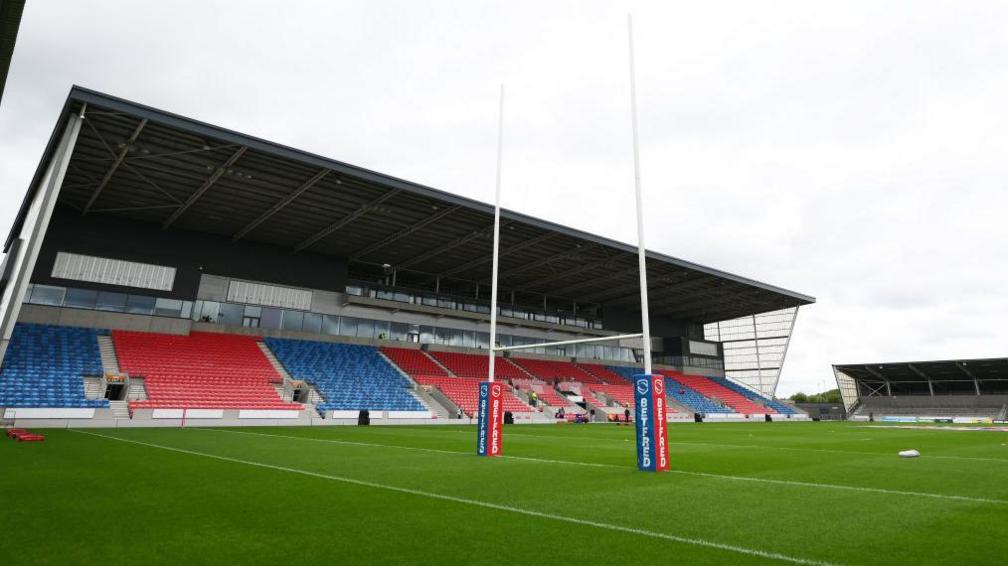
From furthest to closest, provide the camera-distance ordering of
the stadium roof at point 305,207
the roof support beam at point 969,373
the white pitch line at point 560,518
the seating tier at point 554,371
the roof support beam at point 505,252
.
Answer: the roof support beam at point 969,373, the seating tier at point 554,371, the roof support beam at point 505,252, the stadium roof at point 305,207, the white pitch line at point 560,518

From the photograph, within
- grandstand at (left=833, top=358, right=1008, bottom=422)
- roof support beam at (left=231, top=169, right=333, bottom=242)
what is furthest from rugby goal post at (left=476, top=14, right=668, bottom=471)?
grandstand at (left=833, top=358, right=1008, bottom=422)

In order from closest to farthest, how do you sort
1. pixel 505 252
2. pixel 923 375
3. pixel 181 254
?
pixel 181 254 → pixel 505 252 → pixel 923 375

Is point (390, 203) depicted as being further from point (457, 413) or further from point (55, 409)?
point (55, 409)

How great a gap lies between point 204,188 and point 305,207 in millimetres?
4708

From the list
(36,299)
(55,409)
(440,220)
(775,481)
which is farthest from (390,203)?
(775,481)

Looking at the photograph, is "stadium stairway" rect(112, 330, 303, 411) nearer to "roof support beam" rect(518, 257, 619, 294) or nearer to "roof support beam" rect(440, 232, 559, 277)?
"roof support beam" rect(440, 232, 559, 277)

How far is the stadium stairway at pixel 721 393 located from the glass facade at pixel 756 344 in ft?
15.7

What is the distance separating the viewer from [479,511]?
5969 millimetres

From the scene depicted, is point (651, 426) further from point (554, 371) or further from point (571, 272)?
point (554, 371)

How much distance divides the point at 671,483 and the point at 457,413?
24.5 meters

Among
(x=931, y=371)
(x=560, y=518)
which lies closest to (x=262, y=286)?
(x=560, y=518)

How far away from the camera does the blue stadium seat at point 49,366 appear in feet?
65.7

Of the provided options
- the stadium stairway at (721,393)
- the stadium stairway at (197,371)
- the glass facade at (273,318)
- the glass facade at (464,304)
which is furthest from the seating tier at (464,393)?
the stadium stairway at (721,393)

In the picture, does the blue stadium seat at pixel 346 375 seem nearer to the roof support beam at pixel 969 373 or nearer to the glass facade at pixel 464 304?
the glass facade at pixel 464 304
